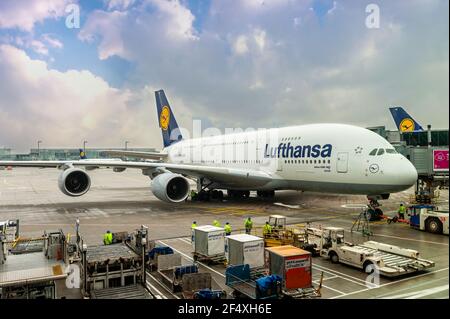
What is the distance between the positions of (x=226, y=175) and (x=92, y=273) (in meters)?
14.7

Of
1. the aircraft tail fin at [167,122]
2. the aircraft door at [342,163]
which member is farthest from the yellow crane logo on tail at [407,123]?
the aircraft tail fin at [167,122]

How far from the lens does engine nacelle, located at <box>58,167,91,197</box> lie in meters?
20.2

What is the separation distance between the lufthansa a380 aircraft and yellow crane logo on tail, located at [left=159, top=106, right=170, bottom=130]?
10267 millimetres

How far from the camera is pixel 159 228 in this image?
15.9 metres

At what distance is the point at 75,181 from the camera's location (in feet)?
67.7

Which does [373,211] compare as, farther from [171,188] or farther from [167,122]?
[167,122]

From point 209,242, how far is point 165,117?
90.6 ft

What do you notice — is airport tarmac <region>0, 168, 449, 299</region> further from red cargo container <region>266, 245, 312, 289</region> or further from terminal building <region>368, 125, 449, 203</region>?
terminal building <region>368, 125, 449, 203</region>

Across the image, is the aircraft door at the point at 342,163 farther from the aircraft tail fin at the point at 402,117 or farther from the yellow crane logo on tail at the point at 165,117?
the yellow crane logo on tail at the point at 165,117

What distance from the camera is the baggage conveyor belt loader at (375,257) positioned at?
29.0 ft

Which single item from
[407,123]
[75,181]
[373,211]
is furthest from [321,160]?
[75,181]

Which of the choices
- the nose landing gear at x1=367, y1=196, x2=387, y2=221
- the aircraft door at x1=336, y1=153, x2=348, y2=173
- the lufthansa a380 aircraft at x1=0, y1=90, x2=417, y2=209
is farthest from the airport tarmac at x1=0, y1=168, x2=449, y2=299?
the aircraft door at x1=336, y1=153, x2=348, y2=173

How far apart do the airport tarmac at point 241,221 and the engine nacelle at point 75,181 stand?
1.29m
